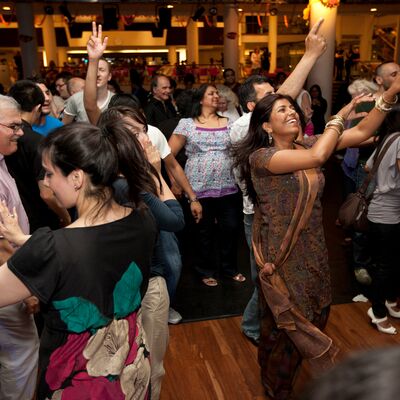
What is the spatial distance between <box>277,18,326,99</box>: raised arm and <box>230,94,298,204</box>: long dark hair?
0.27 m

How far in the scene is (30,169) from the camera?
8.80 feet

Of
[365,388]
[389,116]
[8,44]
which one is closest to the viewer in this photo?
[365,388]

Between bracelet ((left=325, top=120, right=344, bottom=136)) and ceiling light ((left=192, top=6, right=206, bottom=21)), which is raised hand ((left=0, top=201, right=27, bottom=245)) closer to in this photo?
bracelet ((left=325, top=120, right=344, bottom=136))

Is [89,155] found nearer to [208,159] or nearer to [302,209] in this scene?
[302,209]

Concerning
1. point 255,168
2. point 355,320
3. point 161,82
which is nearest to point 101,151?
point 255,168

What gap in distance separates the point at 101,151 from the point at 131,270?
0.36 meters

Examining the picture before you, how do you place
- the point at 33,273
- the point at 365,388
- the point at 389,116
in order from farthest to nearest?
the point at 389,116
the point at 33,273
the point at 365,388

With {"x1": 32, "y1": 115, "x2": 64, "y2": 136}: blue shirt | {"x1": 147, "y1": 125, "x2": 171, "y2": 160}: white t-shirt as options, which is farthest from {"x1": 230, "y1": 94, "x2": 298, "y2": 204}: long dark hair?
{"x1": 32, "y1": 115, "x2": 64, "y2": 136}: blue shirt

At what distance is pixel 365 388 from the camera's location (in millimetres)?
393

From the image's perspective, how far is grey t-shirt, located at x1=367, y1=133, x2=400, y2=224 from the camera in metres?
2.86

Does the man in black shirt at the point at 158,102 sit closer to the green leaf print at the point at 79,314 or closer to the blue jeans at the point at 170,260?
the blue jeans at the point at 170,260

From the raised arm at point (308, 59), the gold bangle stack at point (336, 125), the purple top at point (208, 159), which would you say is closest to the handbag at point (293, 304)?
the gold bangle stack at point (336, 125)

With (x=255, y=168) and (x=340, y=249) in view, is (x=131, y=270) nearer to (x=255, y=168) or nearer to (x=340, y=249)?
(x=255, y=168)

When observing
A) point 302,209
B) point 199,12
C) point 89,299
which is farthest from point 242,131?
point 199,12
